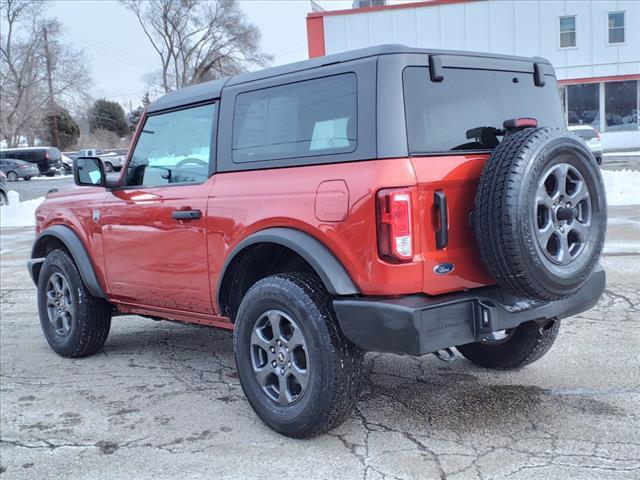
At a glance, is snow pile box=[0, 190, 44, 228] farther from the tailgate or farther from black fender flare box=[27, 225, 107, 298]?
the tailgate

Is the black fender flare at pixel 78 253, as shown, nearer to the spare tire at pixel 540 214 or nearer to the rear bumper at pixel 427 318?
the rear bumper at pixel 427 318

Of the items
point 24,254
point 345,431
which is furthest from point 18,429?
point 24,254

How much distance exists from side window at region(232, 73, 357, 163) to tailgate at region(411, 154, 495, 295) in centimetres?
43

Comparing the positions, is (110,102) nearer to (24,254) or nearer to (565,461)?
(24,254)

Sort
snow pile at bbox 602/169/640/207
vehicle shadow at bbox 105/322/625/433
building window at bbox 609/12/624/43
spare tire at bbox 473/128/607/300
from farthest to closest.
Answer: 1. building window at bbox 609/12/624/43
2. snow pile at bbox 602/169/640/207
3. vehicle shadow at bbox 105/322/625/433
4. spare tire at bbox 473/128/607/300

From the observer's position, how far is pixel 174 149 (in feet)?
15.8

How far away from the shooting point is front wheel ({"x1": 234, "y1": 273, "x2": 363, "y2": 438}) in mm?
3531

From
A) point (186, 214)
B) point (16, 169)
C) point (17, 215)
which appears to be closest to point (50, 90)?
point (16, 169)

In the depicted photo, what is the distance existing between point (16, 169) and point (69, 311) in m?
38.2

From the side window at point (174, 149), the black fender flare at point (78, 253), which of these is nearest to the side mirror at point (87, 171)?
the side window at point (174, 149)

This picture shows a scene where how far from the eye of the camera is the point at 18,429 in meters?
4.21

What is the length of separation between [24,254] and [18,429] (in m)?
8.58

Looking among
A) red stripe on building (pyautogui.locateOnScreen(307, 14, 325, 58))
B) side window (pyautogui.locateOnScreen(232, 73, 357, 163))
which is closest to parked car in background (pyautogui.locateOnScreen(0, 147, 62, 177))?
red stripe on building (pyautogui.locateOnScreen(307, 14, 325, 58))

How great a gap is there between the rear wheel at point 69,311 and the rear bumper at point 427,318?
2.76 m
